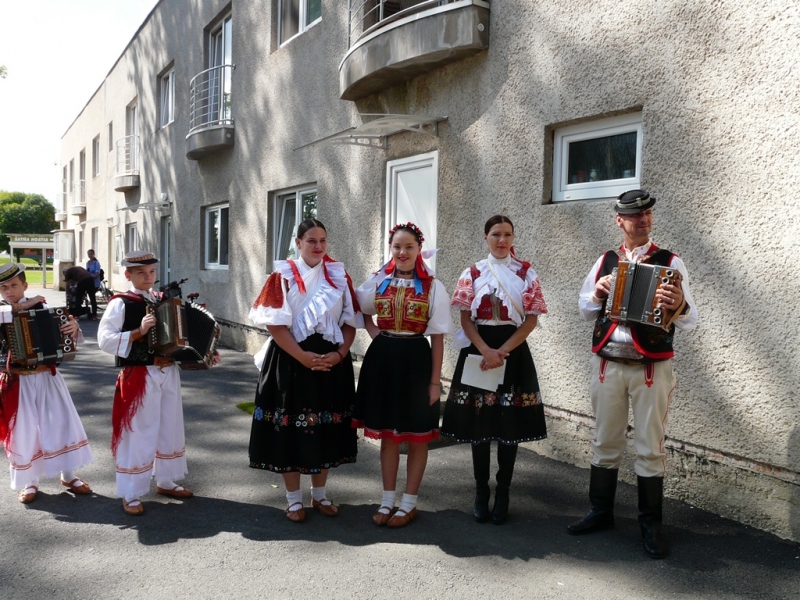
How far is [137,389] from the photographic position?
4730 mm

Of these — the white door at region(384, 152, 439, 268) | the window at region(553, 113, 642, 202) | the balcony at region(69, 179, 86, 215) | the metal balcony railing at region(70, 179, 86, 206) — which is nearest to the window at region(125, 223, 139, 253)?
the balcony at region(69, 179, 86, 215)

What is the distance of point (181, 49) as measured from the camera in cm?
1577

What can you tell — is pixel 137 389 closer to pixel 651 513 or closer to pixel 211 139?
pixel 651 513

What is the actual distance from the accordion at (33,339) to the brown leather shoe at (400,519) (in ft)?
8.54

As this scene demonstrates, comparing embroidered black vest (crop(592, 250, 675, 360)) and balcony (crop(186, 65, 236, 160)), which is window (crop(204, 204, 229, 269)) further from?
embroidered black vest (crop(592, 250, 675, 360))

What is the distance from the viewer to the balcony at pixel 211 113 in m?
12.9

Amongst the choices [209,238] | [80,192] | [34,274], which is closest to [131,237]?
[209,238]

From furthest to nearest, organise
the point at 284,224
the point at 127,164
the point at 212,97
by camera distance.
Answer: the point at 127,164, the point at 212,97, the point at 284,224

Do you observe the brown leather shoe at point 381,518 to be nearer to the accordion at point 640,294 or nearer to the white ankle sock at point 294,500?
the white ankle sock at point 294,500

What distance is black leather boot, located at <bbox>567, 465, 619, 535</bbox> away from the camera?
14.2 feet

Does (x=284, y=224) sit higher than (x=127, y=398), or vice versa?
(x=284, y=224)

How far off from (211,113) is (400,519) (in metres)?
11.0

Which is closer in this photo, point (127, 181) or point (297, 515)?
point (297, 515)

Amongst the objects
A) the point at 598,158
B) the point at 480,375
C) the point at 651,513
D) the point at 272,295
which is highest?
the point at 598,158
